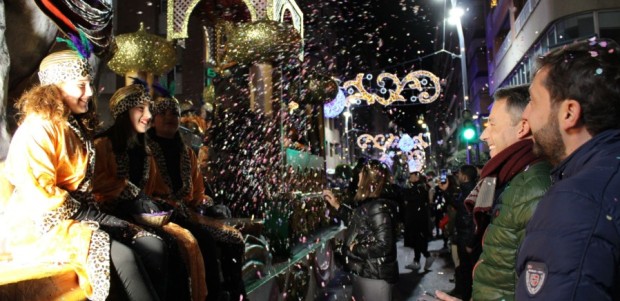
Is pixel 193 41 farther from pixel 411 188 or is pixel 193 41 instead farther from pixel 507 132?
pixel 507 132

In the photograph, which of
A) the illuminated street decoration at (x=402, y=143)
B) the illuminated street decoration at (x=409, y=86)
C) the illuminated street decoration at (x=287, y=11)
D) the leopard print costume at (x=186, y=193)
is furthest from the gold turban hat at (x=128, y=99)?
the illuminated street decoration at (x=402, y=143)

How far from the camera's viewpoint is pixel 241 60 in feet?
23.1

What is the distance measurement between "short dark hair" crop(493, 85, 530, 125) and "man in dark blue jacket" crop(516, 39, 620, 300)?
105 cm

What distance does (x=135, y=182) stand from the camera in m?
4.08

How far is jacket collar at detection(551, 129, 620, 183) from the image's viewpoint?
1.40m

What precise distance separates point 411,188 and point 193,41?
8215 millimetres

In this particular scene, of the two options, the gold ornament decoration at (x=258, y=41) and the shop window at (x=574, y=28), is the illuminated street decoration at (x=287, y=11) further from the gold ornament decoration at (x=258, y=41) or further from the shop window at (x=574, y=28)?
the shop window at (x=574, y=28)

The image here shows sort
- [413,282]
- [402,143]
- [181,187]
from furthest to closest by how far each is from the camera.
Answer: [402,143] → [413,282] → [181,187]

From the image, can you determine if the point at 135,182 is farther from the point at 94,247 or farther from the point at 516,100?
the point at 516,100

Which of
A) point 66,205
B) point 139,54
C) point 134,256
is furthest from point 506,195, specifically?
point 139,54

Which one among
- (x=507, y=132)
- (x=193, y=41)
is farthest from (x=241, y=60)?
(x=193, y=41)

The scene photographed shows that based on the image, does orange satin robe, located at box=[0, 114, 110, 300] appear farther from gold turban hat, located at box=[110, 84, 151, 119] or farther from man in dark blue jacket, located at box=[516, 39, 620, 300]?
man in dark blue jacket, located at box=[516, 39, 620, 300]

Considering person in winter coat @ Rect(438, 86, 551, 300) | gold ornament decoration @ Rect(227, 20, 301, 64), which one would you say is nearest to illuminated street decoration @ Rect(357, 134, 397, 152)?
gold ornament decoration @ Rect(227, 20, 301, 64)

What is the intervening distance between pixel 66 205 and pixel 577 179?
Result: 272 cm
